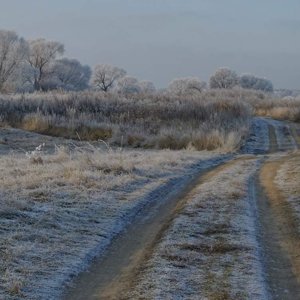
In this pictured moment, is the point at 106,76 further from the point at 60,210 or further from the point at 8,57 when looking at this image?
the point at 60,210

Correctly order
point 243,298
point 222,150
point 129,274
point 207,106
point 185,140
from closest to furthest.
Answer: point 243,298 → point 129,274 → point 222,150 → point 185,140 → point 207,106

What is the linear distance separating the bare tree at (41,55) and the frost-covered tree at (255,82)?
1824 inches

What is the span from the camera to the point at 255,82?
446 ft

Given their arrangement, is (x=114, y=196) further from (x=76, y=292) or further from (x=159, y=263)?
(x=76, y=292)

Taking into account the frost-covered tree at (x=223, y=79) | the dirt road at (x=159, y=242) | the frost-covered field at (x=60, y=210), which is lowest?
the dirt road at (x=159, y=242)

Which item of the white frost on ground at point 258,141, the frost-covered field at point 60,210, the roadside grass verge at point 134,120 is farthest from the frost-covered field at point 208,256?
the white frost on ground at point 258,141

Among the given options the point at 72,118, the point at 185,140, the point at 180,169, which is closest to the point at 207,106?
the point at 72,118

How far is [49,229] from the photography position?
8.15 meters

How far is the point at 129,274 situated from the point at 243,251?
5.78 feet

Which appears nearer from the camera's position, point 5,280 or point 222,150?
point 5,280

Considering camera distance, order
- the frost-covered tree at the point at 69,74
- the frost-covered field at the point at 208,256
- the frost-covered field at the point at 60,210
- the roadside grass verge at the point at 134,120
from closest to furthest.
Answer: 1. the frost-covered field at the point at 208,256
2. the frost-covered field at the point at 60,210
3. the roadside grass verge at the point at 134,120
4. the frost-covered tree at the point at 69,74

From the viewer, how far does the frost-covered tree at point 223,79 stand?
12000 cm

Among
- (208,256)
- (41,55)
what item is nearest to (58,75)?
(41,55)

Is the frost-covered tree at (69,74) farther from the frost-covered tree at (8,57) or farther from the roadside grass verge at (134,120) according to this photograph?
the roadside grass verge at (134,120)
